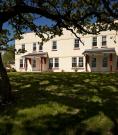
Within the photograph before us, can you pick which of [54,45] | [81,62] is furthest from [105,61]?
[54,45]

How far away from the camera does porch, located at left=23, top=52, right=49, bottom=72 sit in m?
53.7

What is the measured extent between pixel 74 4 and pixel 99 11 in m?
1.99

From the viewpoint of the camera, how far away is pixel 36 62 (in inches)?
2210

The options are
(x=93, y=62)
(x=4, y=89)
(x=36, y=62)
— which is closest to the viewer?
(x=4, y=89)

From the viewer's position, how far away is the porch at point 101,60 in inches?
1805

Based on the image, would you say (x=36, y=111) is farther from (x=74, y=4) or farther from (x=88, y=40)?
(x=88, y=40)

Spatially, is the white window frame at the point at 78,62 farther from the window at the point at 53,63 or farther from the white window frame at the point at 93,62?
the window at the point at 53,63

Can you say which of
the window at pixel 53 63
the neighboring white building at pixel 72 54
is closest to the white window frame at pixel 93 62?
the neighboring white building at pixel 72 54

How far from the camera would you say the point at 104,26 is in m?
16.9

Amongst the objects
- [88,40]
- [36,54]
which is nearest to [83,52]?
[88,40]

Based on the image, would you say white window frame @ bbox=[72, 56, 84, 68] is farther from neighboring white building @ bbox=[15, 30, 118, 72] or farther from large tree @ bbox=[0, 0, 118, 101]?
large tree @ bbox=[0, 0, 118, 101]

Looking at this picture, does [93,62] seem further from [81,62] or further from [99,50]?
[99,50]

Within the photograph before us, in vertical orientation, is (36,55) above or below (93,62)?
above

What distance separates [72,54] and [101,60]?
509cm
